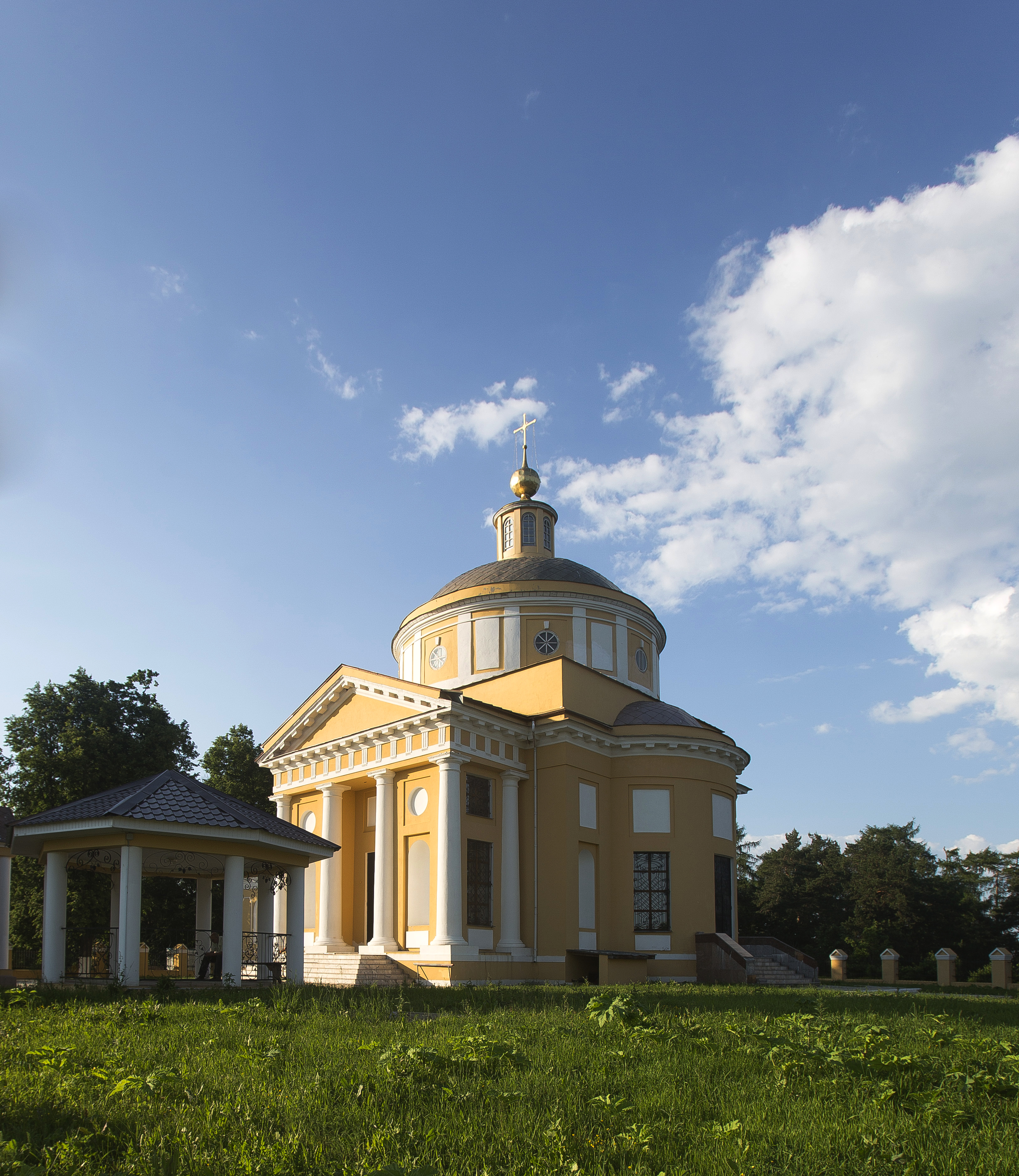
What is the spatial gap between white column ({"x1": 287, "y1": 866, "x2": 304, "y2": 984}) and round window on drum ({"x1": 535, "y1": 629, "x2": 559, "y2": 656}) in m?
14.1

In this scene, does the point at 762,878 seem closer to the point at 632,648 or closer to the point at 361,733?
the point at 632,648

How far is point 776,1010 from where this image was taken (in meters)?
14.1

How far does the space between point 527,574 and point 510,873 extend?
37.5 feet

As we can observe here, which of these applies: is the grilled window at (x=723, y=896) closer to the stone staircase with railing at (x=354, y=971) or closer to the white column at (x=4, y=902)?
the stone staircase with railing at (x=354, y=971)

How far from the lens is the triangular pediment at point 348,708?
86.6 ft

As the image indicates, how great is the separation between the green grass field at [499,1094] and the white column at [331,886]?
1636 centimetres

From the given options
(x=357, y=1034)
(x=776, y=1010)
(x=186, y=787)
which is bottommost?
(x=776, y=1010)

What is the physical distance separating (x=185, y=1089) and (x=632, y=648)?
27682 mm

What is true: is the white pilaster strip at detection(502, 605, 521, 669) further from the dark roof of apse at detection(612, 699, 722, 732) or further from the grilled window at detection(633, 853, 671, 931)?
the grilled window at detection(633, 853, 671, 931)

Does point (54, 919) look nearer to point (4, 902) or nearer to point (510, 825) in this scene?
point (4, 902)

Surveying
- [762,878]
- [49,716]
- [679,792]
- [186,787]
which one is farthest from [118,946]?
[762,878]

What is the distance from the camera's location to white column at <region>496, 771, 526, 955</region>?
83.5 ft

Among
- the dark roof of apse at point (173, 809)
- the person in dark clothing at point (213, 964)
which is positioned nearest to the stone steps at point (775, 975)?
the dark roof of apse at point (173, 809)

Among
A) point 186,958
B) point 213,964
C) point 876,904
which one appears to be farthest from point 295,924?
point 876,904
